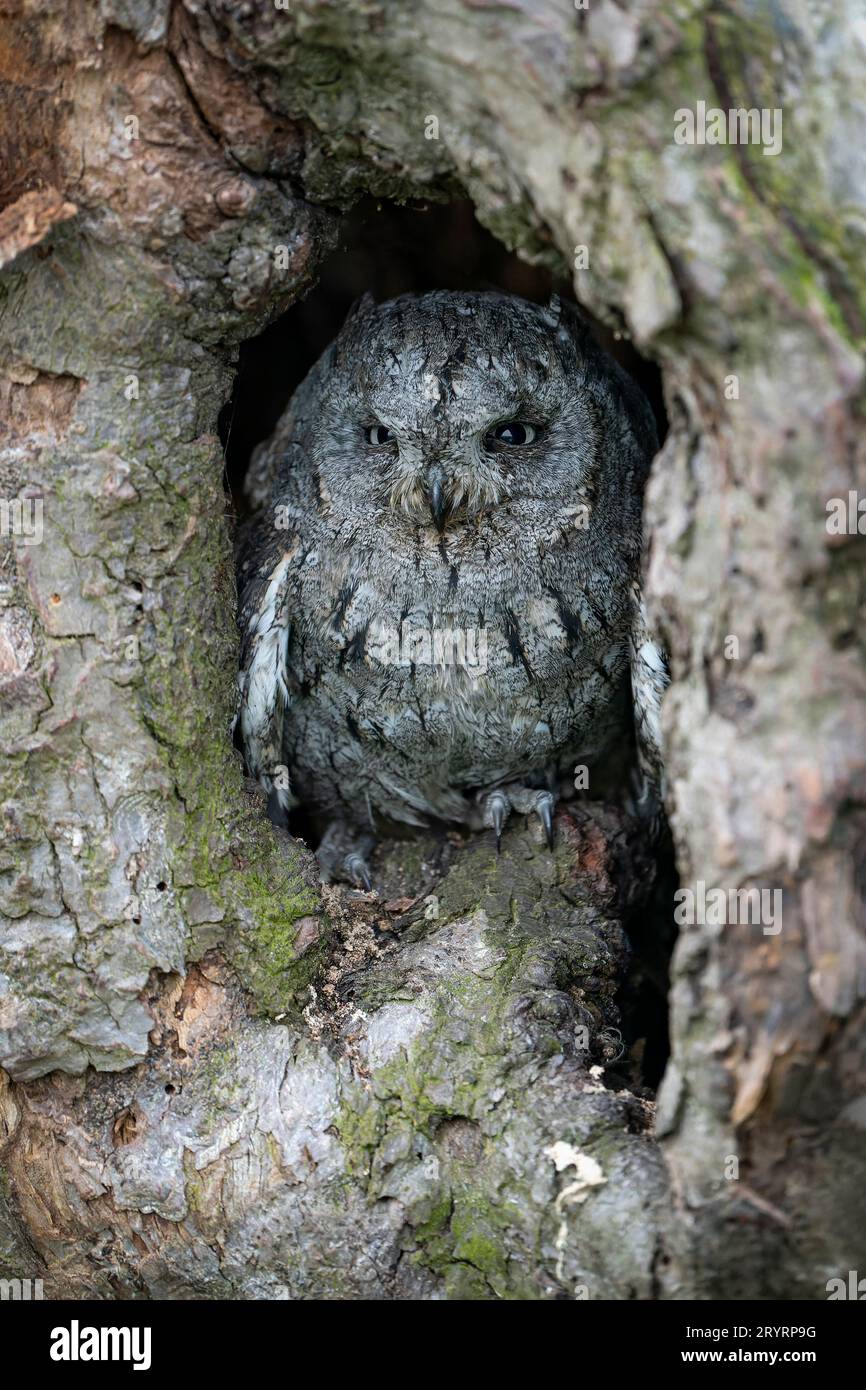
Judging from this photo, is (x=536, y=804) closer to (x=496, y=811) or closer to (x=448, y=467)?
(x=496, y=811)

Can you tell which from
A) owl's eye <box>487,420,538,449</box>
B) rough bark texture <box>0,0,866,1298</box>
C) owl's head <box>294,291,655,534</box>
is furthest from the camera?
owl's eye <box>487,420,538,449</box>

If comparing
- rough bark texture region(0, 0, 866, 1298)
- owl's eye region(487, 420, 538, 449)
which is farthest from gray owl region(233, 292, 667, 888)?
rough bark texture region(0, 0, 866, 1298)

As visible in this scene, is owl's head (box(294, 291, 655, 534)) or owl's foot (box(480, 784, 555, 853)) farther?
owl's foot (box(480, 784, 555, 853))

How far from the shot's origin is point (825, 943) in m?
2.17

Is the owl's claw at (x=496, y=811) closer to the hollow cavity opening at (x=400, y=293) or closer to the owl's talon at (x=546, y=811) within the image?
the owl's talon at (x=546, y=811)

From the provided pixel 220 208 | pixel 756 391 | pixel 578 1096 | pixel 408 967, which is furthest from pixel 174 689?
pixel 756 391

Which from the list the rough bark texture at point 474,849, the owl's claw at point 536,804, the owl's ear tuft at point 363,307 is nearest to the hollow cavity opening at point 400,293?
the owl's ear tuft at point 363,307

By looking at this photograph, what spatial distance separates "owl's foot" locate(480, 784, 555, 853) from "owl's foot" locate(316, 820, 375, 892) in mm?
424

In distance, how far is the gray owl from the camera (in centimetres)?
344

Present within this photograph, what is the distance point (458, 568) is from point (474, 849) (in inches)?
34.3

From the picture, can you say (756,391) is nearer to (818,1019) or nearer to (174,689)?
(818,1019)

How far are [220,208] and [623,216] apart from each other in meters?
1.03

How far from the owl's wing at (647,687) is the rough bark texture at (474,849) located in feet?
0.98

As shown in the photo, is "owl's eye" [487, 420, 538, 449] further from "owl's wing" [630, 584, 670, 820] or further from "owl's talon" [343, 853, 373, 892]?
"owl's talon" [343, 853, 373, 892]
